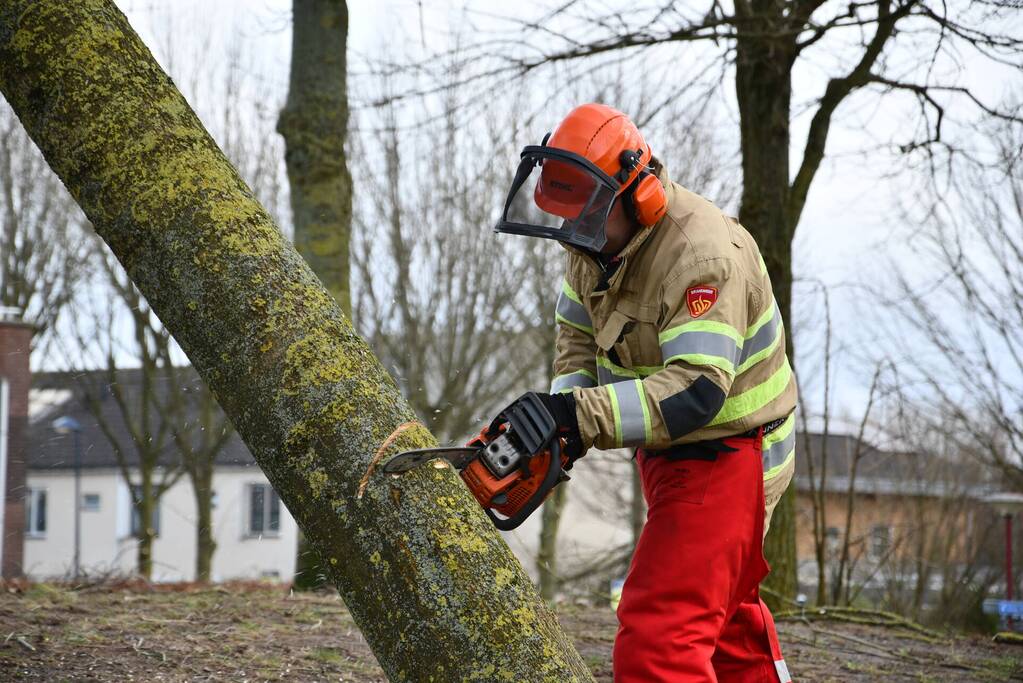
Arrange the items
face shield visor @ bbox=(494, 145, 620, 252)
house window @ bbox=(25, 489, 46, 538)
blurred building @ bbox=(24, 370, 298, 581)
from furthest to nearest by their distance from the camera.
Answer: house window @ bbox=(25, 489, 46, 538) < blurred building @ bbox=(24, 370, 298, 581) < face shield visor @ bbox=(494, 145, 620, 252)

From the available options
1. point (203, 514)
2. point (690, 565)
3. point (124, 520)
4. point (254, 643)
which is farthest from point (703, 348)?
point (124, 520)

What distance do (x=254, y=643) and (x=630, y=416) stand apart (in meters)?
2.24

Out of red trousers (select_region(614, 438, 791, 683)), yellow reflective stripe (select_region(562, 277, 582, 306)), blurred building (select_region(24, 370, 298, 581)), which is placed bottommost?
blurred building (select_region(24, 370, 298, 581))

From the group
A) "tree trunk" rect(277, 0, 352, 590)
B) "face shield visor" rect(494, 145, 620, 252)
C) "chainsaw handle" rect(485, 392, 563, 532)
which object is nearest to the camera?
"chainsaw handle" rect(485, 392, 563, 532)

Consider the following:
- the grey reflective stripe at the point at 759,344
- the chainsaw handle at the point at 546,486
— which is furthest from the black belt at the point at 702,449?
the chainsaw handle at the point at 546,486

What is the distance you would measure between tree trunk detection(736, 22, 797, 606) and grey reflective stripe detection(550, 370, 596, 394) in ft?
10.5

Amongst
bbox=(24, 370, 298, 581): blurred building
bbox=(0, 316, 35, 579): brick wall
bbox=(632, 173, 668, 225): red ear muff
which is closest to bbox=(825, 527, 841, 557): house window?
bbox=(632, 173, 668, 225): red ear muff

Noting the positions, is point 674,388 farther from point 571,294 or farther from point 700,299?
point 571,294

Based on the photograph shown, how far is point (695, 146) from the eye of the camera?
1522 cm

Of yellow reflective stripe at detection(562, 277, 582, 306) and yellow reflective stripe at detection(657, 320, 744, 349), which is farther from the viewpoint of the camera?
yellow reflective stripe at detection(562, 277, 582, 306)

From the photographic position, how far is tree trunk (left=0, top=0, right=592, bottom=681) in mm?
1827

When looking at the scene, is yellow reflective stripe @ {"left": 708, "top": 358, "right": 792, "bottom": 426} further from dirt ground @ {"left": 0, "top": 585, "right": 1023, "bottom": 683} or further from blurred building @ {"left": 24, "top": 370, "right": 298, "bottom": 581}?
blurred building @ {"left": 24, "top": 370, "right": 298, "bottom": 581}

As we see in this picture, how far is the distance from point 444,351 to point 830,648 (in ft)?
48.3

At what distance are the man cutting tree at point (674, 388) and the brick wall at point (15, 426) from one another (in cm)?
1213
